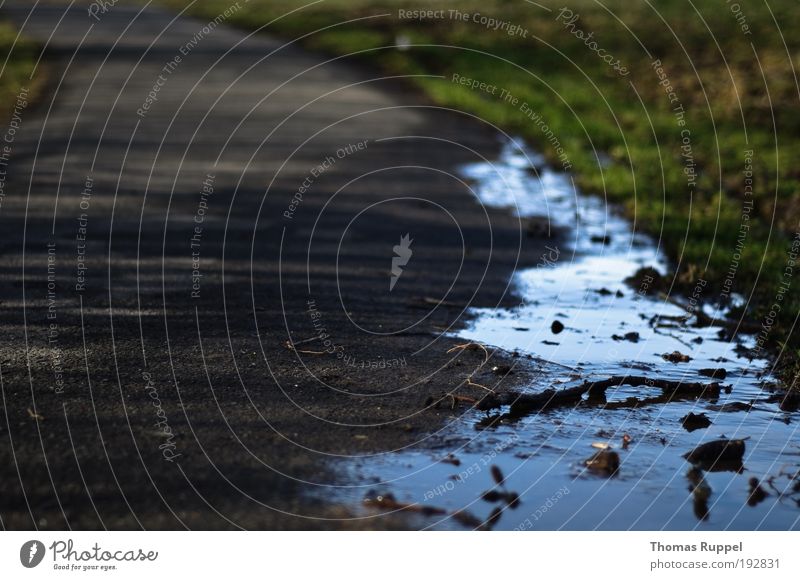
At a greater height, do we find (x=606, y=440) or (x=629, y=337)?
(x=629, y=337)

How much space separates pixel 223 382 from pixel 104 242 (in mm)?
4202

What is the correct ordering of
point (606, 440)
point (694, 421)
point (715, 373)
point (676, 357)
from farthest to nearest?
point (676, 357), point (715, 373), point (694, 421), point (606, 440)

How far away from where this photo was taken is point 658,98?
2261 centimetres

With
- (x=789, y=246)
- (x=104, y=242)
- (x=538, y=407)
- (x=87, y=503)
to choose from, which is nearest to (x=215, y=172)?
(x=104, y=242)

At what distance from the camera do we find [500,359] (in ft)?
22.3

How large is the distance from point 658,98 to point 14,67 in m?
13.3

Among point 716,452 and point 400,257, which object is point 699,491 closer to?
point 716,452

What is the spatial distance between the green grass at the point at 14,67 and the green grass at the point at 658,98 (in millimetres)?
7908

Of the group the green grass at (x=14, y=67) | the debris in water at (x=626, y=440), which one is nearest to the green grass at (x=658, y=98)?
the debris in water at (x=626, y=440)

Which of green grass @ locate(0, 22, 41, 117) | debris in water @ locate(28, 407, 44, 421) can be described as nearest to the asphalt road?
debris in water @ locate(28, 407, 44, 421)

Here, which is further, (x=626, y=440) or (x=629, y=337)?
(x=629, y=337)

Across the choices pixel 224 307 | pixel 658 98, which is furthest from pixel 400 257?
pixel 658 98

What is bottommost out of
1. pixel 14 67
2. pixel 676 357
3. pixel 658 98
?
pixel 676 357
